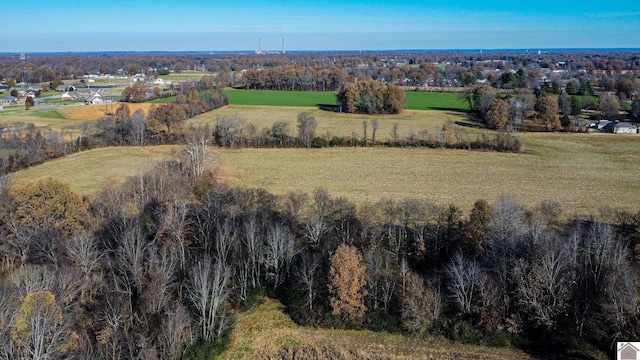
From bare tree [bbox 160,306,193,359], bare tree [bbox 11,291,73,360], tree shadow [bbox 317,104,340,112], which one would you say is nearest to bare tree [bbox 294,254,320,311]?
bare tree [bbox 160,306,193,359]

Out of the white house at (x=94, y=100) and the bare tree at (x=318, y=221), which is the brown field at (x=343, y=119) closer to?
the white house at (x=94, y=100)

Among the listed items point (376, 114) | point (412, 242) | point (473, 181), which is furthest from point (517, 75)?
point (412, 242)

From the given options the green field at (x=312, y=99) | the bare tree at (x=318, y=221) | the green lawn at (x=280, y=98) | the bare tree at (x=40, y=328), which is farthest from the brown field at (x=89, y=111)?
the bare tree at (x=40, y=328)

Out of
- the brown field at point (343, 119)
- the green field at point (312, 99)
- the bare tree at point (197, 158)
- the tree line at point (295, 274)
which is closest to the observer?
the tree line at point (295, 274)

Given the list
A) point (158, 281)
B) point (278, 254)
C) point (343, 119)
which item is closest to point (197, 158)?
point (278, 254)

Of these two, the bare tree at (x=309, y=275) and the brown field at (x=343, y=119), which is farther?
the brown field at (x=343, y=119)

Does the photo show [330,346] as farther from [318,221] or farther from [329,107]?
[329,107]
